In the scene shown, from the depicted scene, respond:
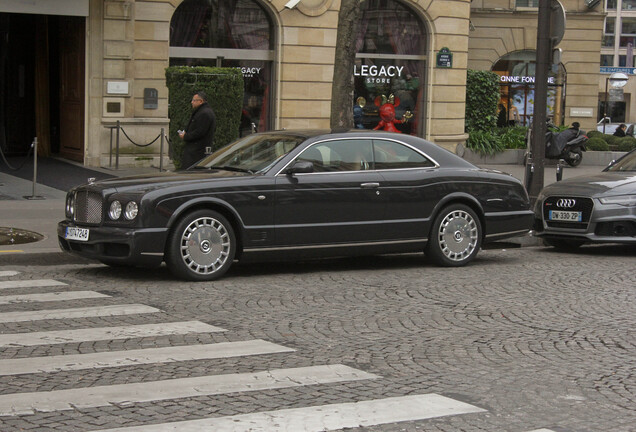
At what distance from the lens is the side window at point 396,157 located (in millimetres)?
11312

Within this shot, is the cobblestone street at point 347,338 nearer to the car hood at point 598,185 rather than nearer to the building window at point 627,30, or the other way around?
the car hood at point 598,185

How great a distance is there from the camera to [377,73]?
2656cm

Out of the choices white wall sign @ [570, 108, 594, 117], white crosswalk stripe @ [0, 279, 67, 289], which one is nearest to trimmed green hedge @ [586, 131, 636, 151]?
white wall sign @ [570, 108, 594, 117]

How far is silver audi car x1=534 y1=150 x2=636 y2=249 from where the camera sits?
13.0 m

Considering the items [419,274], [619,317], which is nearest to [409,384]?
[619,317]

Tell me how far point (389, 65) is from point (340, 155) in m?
16.0

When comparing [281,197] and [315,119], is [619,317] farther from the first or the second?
[315,119]

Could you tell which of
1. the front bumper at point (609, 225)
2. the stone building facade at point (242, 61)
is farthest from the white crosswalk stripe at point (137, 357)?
the stone building facade at point (242, 61)

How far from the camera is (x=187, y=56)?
23.4 metres

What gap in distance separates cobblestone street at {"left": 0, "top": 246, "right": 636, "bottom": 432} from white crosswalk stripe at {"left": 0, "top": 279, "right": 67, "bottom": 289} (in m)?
0.02

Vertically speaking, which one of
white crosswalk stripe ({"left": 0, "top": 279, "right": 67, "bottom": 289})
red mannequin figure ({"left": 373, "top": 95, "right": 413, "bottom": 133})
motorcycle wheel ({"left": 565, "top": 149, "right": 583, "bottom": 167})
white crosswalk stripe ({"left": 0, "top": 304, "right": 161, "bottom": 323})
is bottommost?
white crosswalk stripe ({"left": 0, "top": 279, "right": 67, "bottom": 289})

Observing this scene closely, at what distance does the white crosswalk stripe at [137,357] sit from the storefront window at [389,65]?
1934cm

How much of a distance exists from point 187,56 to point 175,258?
1418 cm

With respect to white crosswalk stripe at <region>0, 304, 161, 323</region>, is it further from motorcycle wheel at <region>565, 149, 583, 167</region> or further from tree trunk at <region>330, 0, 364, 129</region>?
motorcycle wheel at <region>565, 149, 583, 167</region>
